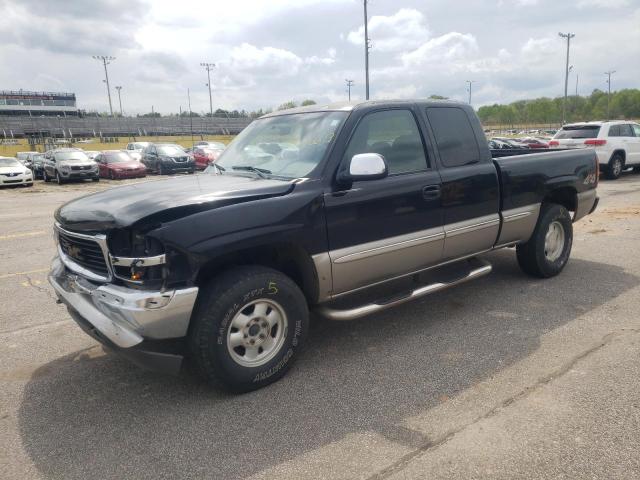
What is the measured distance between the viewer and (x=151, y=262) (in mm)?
2998

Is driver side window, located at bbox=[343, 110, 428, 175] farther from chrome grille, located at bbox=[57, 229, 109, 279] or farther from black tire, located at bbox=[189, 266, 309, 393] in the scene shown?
chrome grille, located at bbox=[57, 229, 109, 279]

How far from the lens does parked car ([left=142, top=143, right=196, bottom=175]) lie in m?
27.0

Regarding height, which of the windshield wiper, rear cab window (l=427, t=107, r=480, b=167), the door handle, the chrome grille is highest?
rear cab window (l=427, t=107, r=480, b=167)

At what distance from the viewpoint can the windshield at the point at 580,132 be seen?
16.9m

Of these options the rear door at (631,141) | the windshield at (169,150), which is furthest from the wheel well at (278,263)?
the windshield at (169,150)

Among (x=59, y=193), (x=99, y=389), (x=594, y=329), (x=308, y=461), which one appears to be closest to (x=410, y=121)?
(x=594, y=329)

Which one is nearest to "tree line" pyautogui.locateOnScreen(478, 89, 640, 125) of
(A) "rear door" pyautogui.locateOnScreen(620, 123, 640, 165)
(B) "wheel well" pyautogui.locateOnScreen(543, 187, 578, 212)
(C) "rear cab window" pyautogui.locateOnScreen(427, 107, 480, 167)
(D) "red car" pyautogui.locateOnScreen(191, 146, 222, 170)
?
(D) "red car" pyautogui.locateOnScreen(191, 146, 222, 170)

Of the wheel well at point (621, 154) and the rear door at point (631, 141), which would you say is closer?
the wheel well at point (621, 154)

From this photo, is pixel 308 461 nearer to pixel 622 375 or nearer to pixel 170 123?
pixel 622 375

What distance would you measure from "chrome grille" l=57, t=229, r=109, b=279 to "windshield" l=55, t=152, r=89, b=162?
22867 mm

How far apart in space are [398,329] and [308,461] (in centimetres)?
198

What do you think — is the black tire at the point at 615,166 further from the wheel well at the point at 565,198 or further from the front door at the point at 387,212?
the front door at the point at 387,212

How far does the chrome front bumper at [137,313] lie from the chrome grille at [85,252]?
5.8 inches

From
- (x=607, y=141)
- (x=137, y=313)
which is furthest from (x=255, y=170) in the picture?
(x=607, y=141)
